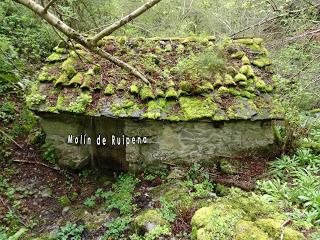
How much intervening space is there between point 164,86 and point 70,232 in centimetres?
286

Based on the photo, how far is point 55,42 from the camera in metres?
9.89

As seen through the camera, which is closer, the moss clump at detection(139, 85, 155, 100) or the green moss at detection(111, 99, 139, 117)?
the green moss at detection(111, 99, 139, 117)

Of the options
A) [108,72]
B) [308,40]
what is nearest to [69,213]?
[108,72]

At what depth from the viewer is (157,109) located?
529 centimetres

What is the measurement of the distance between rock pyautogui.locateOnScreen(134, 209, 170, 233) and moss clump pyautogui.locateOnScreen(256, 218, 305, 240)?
1.34 m

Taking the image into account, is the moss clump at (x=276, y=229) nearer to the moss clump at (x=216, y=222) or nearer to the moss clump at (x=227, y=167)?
the moss clump at (x=216, y=222)

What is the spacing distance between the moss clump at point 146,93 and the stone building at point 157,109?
0.02 meters

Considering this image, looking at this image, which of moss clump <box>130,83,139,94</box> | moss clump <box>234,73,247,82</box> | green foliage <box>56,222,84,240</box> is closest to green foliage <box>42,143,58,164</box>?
green foliage <box>56,222,84,240</box>

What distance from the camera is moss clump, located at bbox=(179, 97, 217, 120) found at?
17.2ft

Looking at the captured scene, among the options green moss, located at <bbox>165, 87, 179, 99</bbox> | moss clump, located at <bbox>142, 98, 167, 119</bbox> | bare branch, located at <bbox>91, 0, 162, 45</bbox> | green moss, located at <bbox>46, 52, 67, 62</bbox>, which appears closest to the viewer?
bare branch, located at <bbox>91, 0, 162, 45</bbox>

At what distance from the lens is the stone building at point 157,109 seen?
5379 mm

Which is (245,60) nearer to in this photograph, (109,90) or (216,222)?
(109,90)

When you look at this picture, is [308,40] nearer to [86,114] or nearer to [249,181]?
[249,181]

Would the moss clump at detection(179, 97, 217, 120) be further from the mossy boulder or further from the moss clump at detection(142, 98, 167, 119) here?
the mossy boulder
